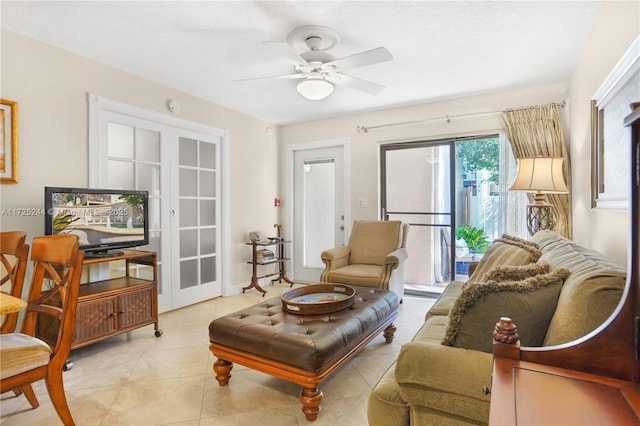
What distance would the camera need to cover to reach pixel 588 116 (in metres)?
2.45

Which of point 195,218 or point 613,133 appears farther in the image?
point 195,218

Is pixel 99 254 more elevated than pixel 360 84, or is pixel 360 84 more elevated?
pixel 360 84

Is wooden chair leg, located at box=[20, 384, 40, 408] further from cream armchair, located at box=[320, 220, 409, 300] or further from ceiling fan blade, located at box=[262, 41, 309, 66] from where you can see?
ceiling fan blade, located at box=[262, 41, 309, 66]

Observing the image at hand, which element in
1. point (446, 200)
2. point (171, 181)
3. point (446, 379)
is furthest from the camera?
point (446, 200)

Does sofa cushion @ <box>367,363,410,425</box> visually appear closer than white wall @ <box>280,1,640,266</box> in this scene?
Yes

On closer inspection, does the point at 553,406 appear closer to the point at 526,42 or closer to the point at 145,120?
the point at 526,42

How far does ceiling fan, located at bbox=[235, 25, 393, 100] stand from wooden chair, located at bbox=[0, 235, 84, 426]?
5.98 ft

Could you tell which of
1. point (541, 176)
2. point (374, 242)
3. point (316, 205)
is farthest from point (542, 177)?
point (316, 205)

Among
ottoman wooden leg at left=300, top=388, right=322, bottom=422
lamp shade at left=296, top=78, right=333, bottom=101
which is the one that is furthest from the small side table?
ottoman wooden leg at left=300, top=388, right=322, bottom=422

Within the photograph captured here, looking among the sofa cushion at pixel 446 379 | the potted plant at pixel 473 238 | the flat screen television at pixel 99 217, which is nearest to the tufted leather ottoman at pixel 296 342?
the sofa cushion at pixel 446 379

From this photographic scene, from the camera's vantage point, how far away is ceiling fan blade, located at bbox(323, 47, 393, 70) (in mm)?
2211

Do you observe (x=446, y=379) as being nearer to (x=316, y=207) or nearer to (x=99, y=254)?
(x=99, y=254)

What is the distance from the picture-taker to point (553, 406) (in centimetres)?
61

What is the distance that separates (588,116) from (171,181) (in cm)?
375
